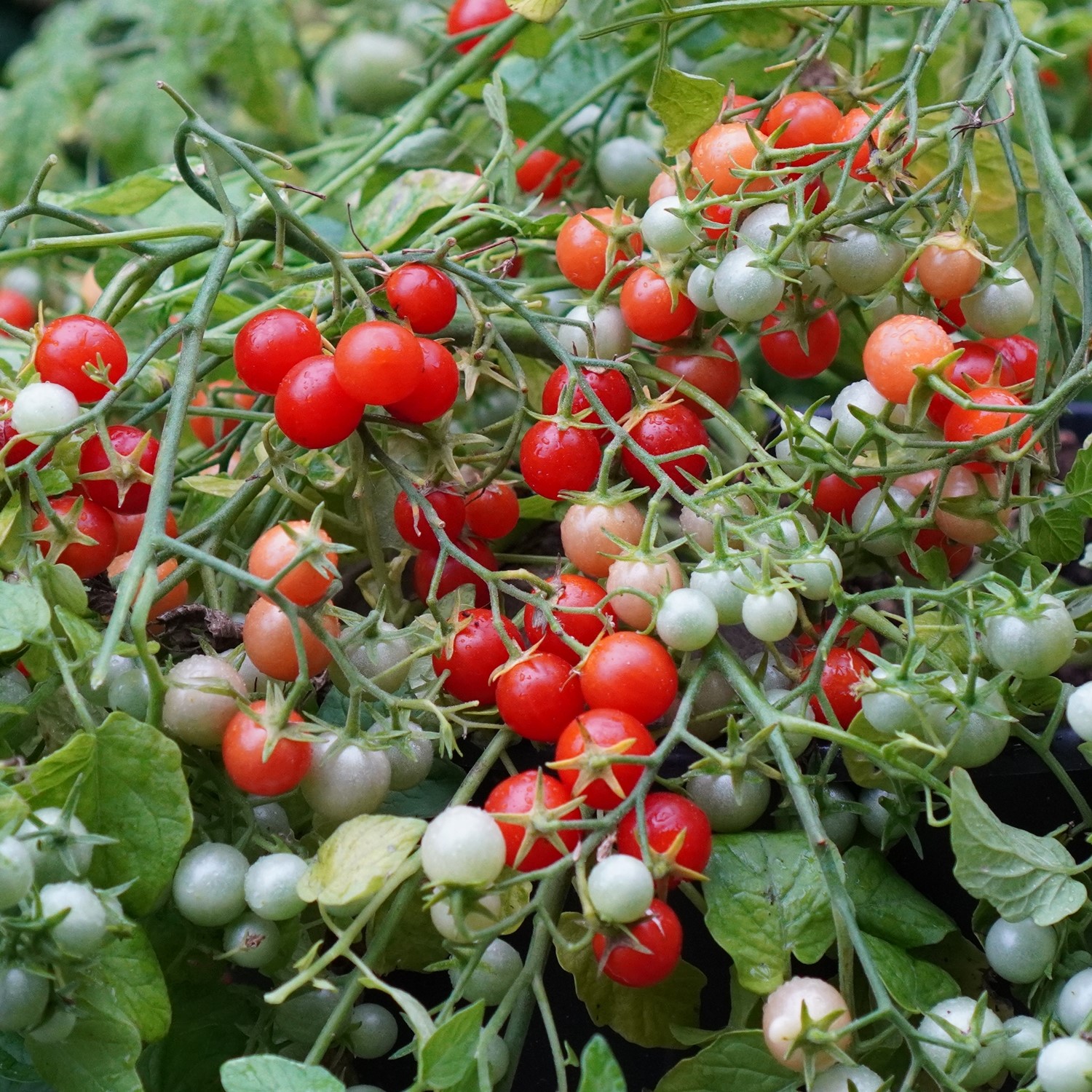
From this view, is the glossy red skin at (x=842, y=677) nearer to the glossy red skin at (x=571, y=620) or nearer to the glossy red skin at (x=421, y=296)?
the glossy red skin at (x=571, y=620)

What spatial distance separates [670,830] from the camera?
399 mm

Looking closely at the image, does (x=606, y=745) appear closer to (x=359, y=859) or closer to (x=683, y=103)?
(x=359, y=859)

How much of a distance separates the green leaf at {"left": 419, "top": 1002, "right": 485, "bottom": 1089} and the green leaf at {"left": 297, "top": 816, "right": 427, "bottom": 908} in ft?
0.16

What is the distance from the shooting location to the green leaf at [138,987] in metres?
0.40

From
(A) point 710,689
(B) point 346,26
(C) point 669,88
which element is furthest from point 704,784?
(B) point 346,26

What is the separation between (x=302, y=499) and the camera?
46 cm

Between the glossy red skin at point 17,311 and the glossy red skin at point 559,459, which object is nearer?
the glossy red skin at point 559,459

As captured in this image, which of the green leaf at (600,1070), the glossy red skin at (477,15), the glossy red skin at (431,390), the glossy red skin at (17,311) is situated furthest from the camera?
the glossy red skin at (17,311)

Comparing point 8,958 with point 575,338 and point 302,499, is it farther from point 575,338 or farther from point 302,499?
point 575,338

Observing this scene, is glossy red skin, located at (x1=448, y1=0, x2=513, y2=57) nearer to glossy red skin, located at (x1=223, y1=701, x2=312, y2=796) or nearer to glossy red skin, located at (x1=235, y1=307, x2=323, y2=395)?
glossy red skin, located at (x1=235, y1=307, x2=323, y2=395)

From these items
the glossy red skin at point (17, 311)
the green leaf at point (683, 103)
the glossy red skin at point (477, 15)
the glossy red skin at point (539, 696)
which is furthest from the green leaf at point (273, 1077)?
the glossy red skin at point (17, 311)

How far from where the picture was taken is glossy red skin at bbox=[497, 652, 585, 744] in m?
0.43

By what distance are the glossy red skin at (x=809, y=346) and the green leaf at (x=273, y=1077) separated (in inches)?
12.9

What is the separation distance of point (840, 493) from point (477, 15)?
45cm
